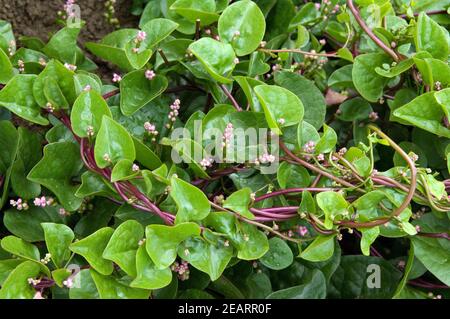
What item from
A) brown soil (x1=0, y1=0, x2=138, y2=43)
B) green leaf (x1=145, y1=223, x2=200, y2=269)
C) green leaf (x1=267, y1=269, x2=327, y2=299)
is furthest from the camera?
brown soil (x1=0, y1=0, x2=138, y2=43)

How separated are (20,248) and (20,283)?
0.21 ft

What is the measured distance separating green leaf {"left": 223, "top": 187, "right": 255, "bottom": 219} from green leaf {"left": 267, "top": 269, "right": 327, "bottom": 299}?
22 cm

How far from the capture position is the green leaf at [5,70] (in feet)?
3.02

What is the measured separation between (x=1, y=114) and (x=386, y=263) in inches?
29.9

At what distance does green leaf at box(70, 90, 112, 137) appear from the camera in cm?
87

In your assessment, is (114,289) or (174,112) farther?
(174,112)

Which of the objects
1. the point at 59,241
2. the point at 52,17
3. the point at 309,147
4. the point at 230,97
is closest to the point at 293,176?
the point at 309,147

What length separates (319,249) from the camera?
0.90 metres

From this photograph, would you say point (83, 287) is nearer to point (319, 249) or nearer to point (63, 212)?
point (63, 212)

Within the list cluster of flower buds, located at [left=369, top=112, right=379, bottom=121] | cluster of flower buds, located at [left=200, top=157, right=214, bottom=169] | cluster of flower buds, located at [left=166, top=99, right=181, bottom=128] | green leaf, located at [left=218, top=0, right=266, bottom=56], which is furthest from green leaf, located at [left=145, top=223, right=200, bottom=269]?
cluster of flower buds, located at [left=369, top=112, right=379, bottom=121]

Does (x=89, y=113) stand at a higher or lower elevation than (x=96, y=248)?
higher

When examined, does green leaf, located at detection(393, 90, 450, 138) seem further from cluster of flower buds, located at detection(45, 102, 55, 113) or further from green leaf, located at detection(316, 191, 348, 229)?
cluster of flower buds, located at detection(45, 102, 55, 113)

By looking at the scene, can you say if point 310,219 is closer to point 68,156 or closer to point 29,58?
point 68,156
